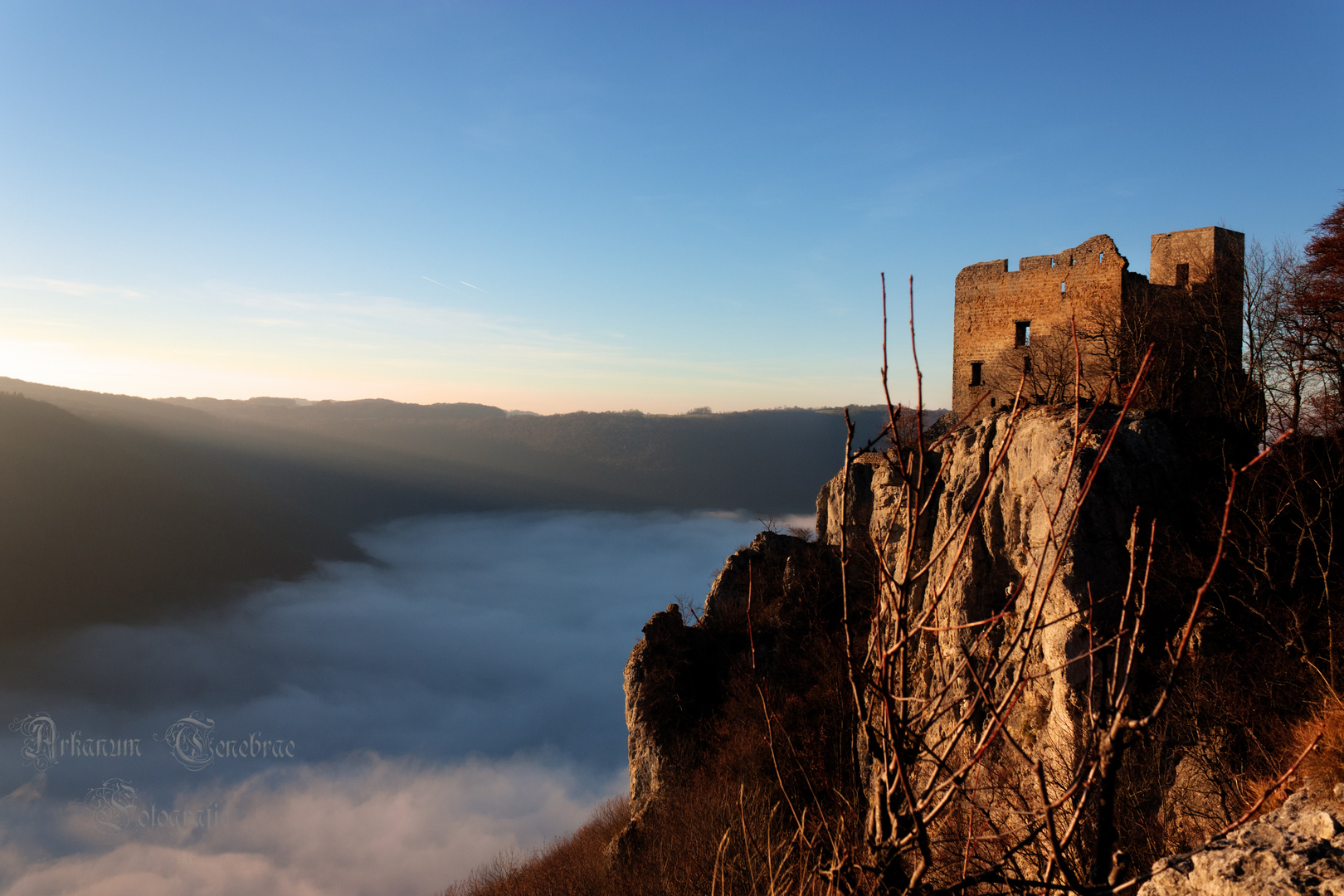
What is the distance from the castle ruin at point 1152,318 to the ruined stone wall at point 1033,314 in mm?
32

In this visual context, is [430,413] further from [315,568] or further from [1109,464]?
[1109,464]

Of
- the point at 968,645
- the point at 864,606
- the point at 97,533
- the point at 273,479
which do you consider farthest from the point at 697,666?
the point at 273,479

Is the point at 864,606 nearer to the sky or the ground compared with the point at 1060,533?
nearer to the ground

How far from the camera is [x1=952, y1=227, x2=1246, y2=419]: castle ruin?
18312 millimetres

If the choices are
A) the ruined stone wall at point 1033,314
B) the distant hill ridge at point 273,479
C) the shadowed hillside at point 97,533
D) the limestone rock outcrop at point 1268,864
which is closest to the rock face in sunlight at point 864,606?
the ruined stone wall at point 1033,314

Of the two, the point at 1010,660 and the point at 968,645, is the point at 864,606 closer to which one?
the point at 968,645

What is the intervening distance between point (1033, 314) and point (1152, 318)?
3479 millimetres

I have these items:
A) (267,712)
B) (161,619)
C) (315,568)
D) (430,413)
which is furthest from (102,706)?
(430,413)

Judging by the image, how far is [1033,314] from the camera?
21.4 meters

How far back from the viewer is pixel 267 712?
111m

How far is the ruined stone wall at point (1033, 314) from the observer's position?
63.6 ft

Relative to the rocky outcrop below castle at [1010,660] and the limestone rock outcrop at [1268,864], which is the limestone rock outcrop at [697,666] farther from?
the limestone rock outcrop at [1268,864]

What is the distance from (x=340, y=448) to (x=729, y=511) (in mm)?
93820

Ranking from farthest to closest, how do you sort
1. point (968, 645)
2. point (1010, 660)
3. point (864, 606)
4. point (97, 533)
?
1. point (97, 533)
2. point (864, 606)
3. point (968, 645)
4. point (1010, 660)
